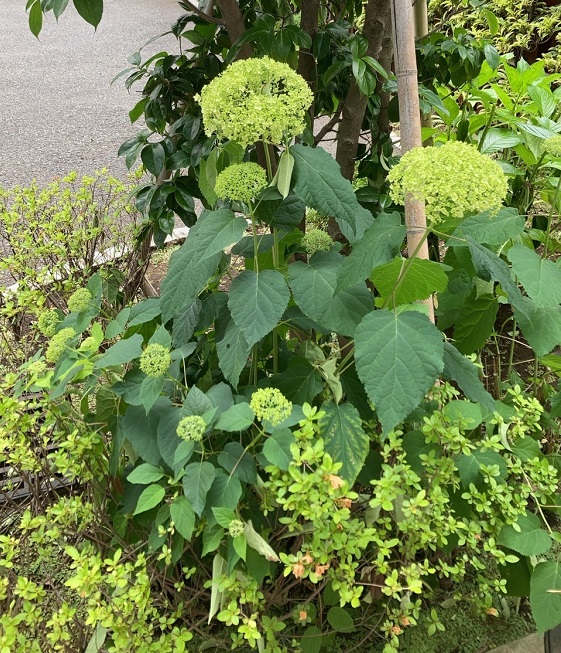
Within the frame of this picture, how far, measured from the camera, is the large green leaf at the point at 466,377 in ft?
3.03

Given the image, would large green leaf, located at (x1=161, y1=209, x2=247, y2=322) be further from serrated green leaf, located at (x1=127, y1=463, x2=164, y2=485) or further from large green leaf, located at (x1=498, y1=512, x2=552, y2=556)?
large green leaf, located at (x1=498, y1=512, x2=552, y2=556)

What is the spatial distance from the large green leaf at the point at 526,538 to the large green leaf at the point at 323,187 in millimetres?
614

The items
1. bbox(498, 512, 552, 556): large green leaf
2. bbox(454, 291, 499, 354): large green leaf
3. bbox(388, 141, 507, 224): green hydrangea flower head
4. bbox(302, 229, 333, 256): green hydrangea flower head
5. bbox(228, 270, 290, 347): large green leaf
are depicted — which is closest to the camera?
bbox(388, 141, 507, 224): green hydrangea flower head

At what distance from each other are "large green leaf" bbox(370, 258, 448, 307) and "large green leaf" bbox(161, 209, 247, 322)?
0.81ft

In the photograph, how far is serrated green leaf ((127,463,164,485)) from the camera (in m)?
0.89

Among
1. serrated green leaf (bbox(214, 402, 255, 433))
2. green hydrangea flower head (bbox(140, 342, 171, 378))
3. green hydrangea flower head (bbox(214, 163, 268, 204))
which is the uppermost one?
green hydrangea flower head (bbox(214, 163, 268, 204))

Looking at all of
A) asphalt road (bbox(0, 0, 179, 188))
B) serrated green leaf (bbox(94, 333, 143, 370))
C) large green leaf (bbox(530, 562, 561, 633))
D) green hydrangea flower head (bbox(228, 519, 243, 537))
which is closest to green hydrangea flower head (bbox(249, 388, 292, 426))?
green hydrangea flower head (bbox(228, 519, 243, 537))

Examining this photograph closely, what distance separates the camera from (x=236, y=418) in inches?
33.0

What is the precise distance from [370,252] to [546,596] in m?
0.69

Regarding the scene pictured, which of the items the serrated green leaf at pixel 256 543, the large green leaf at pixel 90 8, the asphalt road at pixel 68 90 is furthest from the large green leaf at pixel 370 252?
the asphalt road at pixel 68 90

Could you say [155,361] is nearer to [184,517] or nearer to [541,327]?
[184,517]

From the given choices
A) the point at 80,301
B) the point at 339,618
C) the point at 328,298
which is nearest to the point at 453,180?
the point at 328,298

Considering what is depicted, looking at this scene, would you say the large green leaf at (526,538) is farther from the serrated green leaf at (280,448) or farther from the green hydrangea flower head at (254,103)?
the green hydrangea flower head at (254,103)

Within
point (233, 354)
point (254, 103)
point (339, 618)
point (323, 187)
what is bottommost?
point (339, 618)
